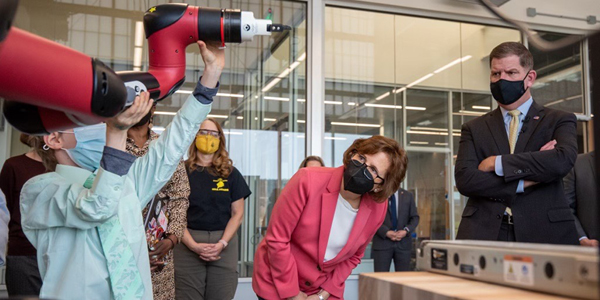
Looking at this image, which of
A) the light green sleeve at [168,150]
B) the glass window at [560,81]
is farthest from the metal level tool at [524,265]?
the glass window at [560,81]

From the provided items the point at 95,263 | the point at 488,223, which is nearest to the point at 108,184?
the point at 95,263

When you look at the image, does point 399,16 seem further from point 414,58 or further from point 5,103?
point 5,103

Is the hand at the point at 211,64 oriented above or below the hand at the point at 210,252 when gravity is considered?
above

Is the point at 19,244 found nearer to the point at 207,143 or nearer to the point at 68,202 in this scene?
the point at 207,143

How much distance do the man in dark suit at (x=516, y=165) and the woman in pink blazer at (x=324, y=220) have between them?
12.9 inches

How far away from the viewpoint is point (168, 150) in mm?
1787

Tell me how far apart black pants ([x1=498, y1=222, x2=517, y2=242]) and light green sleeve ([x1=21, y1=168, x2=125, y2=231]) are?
1428 millimetres

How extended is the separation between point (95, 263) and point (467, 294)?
3.72 ft

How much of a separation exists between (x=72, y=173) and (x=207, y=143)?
1804 millimetres

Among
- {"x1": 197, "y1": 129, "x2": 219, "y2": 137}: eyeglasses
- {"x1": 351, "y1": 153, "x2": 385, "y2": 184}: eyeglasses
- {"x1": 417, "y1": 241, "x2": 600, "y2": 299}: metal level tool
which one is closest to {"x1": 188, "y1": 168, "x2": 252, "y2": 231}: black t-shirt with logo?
{"x1": 197, "y1": 129, "x2": 219, "y2": 137}: eyeglasses

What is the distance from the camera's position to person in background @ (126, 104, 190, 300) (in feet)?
7.95

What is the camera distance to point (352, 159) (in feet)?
7.45

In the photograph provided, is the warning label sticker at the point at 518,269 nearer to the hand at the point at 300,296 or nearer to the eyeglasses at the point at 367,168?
the eyeglasses at the point at 367,168

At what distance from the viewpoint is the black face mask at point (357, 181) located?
220cm
